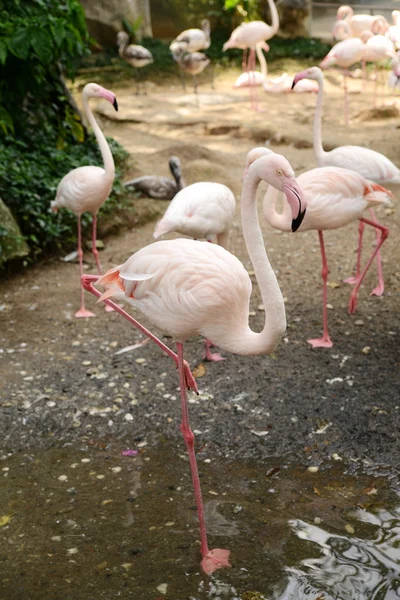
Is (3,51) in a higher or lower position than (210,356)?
higher

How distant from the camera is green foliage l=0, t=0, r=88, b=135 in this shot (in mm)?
5730

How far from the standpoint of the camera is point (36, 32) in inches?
225

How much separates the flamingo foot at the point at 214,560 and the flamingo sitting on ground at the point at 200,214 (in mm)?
1549

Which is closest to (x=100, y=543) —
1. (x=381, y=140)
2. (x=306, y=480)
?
(x=306, y=480)

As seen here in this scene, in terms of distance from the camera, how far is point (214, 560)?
114 inches

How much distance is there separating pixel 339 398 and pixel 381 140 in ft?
14.9

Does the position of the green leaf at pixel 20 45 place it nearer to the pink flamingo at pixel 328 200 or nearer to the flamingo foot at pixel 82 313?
the flamingo foot at pixel 82 313

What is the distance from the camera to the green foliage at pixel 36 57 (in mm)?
5730

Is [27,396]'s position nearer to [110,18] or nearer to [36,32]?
[36,32]

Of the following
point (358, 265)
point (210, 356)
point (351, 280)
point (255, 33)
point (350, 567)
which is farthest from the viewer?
point (255, 33)

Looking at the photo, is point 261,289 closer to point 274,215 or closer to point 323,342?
point 274,215

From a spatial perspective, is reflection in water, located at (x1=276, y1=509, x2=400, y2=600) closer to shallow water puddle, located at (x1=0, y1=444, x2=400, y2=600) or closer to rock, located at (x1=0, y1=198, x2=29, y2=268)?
shallow water puddle, located at (x1=0, y1=444, x2=400, y2=600)

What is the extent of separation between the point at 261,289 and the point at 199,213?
1.54 meters

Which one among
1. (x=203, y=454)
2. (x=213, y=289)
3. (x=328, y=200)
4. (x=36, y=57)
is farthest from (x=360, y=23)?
(x=213, y=289)
